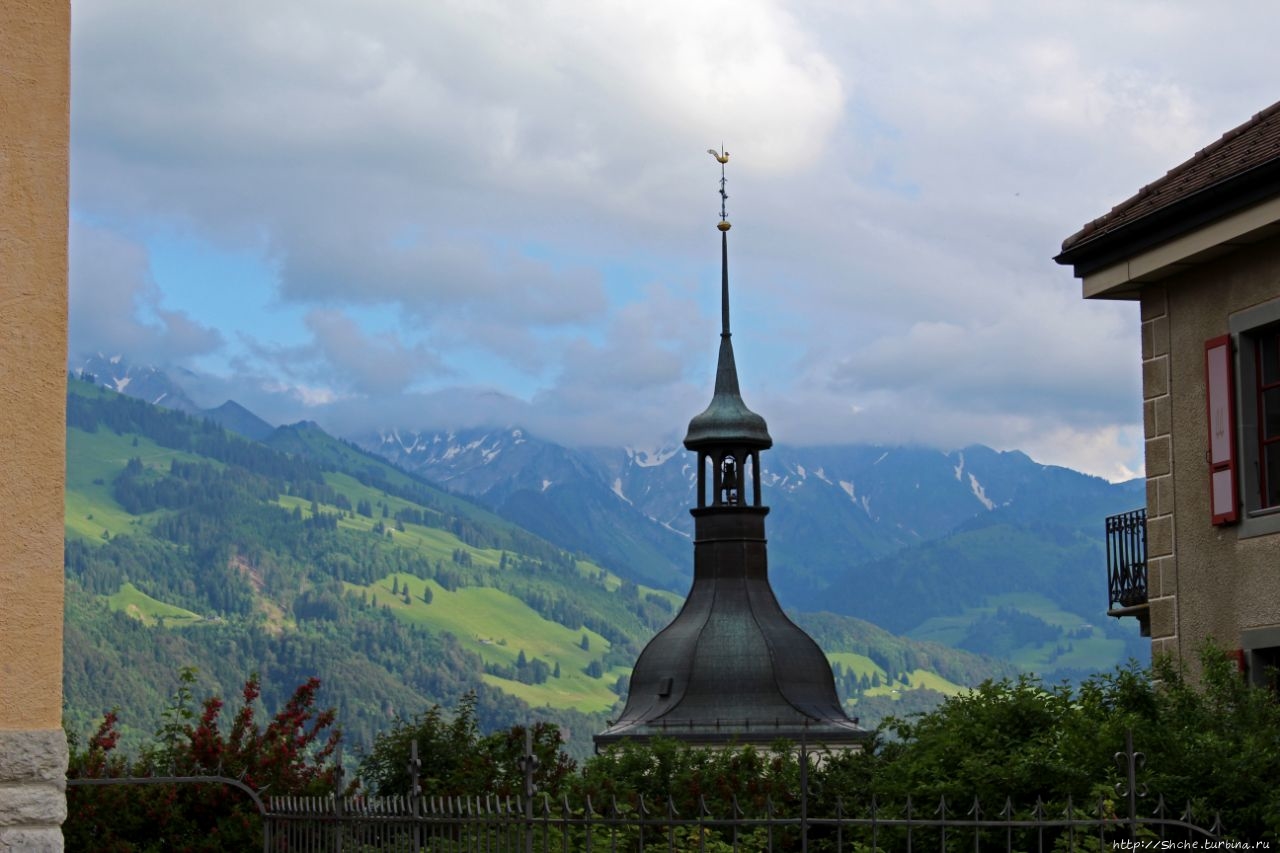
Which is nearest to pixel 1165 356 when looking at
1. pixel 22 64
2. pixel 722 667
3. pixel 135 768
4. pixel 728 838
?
pixel 728 838

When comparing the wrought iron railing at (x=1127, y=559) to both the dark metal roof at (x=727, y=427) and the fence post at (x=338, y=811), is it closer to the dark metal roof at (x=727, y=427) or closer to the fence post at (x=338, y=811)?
the fence post at (x=338, y=811)

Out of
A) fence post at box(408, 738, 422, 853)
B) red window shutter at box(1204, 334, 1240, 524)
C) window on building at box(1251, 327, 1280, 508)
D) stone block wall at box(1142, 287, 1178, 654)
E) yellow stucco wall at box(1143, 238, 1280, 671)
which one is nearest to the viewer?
fence post at box(408, 738, 422, 853)

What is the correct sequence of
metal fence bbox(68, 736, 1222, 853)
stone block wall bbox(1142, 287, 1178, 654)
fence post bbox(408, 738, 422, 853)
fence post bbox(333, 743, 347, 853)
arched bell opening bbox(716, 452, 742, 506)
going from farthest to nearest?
arched bell opening bbox(716, 452, 742, 506), stone block wall bbox(1142, 287, 1178, 654), fence post bbox(333, 743, 347, 853), fence post bbox(408, 738, 422, 853), metal fence bbox(68, 736, 1222, 853)

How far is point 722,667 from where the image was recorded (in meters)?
65.6

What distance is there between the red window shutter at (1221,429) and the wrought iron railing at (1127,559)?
2612mm

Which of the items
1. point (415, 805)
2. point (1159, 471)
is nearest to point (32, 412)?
point (415, 805)

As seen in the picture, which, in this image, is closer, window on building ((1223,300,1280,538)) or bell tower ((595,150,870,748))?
window on building ((1223,300,1280,538))

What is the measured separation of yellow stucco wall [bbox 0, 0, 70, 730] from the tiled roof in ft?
37.8

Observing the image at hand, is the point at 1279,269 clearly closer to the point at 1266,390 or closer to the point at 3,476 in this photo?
the point at 1266,390

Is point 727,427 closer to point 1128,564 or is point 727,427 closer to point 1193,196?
point 1128,564

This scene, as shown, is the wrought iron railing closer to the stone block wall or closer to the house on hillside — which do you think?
the house on hillside

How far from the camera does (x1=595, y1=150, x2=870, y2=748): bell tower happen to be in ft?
212

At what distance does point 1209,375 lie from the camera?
2014 centimetres

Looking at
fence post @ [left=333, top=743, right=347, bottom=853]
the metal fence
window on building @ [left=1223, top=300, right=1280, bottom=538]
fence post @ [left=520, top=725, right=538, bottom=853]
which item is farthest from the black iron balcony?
fence post @ [left=520, top=725, right=538, bottom=853]
